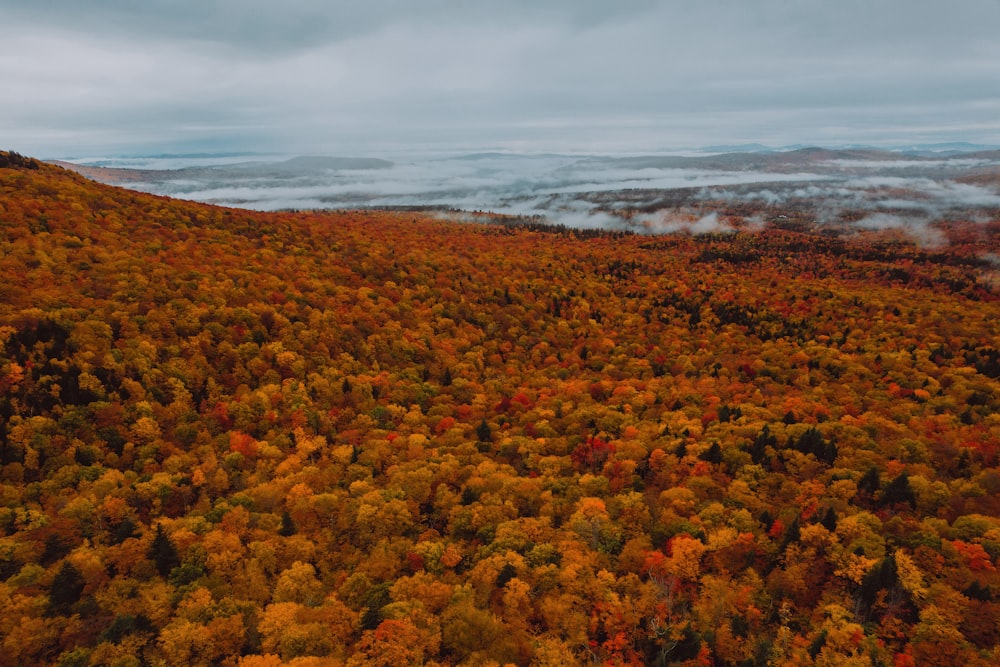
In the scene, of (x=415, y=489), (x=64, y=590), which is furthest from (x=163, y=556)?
(x=415, y=489)

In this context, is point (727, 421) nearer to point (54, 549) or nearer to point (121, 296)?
point (54, 549)

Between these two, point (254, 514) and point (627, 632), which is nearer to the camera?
point (627, 632)

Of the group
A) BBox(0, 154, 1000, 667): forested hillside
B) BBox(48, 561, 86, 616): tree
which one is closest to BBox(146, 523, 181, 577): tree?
BBox(0, 154, 1000, 667): forested hillside

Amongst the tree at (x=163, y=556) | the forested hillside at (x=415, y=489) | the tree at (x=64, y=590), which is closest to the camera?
the forested hillside at (x=415, y=489)

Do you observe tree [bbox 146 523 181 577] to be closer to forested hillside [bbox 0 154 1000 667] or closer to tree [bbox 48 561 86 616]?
forested hillside [bbox 0 154 1000 667]

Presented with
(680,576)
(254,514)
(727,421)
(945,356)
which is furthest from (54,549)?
(945,356)

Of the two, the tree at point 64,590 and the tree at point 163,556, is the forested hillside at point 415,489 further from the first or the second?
the tree at point 163,556

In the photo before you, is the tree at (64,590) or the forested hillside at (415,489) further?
the tree at (64,590)

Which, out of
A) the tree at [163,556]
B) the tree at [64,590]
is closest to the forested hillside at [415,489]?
the tree at [64,590]
